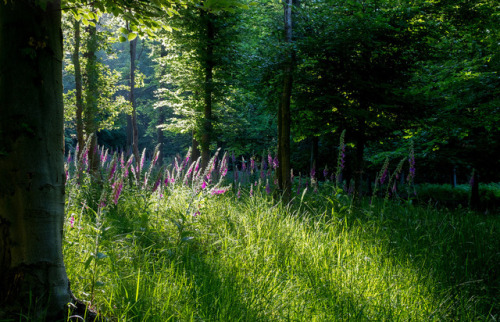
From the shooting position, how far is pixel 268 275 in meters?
2.67

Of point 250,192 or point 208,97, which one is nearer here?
point 250,192

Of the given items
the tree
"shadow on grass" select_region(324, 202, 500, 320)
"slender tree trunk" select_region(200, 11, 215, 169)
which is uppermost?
"slender tree trunk" select_region(200, 11, 215, 169)

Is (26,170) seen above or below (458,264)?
above

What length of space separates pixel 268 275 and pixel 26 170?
2016 mm

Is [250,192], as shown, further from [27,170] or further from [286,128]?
[27,170]

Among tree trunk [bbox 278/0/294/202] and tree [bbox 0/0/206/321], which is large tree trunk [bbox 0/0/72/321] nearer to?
tree [bbox 0/0/206/321]

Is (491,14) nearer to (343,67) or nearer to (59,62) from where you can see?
(343,67)

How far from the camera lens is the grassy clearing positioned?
213 centimetres

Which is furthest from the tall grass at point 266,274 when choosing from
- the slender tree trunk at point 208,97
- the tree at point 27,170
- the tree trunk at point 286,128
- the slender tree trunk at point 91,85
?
the slender tree trunk at point 91,85

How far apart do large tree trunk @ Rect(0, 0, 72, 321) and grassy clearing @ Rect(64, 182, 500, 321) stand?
0.79 ft

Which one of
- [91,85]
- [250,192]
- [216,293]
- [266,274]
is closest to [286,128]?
[250,192]

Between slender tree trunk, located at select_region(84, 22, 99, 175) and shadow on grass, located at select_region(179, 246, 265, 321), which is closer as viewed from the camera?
shadow on grass, located at select_region(179, 246, 265, 321)

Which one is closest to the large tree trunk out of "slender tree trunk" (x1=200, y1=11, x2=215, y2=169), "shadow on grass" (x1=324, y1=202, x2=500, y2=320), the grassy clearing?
the grassy clearing

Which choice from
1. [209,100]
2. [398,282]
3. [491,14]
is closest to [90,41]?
[209,100]
